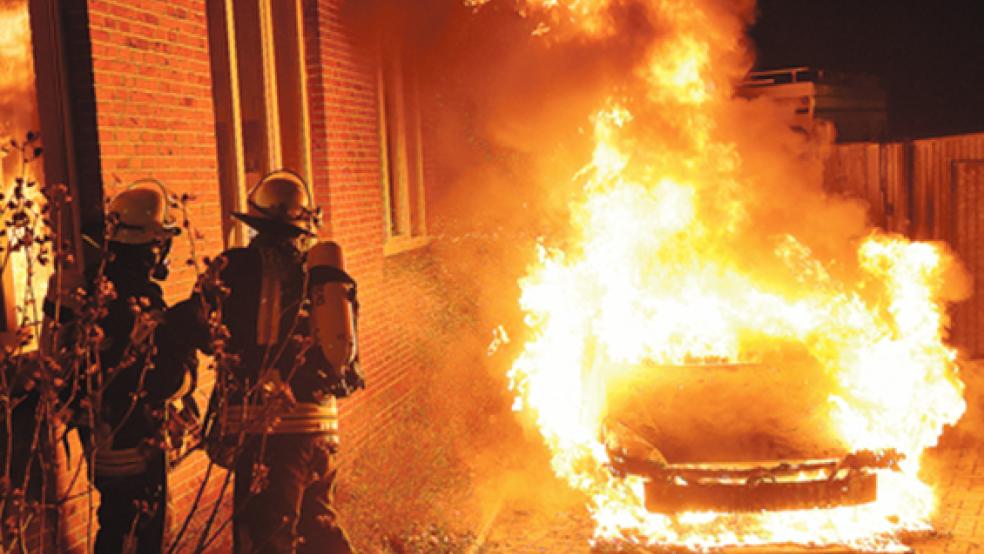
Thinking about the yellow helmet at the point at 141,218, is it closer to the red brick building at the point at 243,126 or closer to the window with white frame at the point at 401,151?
the red brick building at the point at 243,126

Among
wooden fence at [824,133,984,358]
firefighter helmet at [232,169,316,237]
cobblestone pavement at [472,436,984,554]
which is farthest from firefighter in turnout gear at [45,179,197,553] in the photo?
wooden fence at [824,133,984,358]

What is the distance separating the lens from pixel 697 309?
7.02m

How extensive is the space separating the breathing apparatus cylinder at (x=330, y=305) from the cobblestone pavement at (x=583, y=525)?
2.08 metres

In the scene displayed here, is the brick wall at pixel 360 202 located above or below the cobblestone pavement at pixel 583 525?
above

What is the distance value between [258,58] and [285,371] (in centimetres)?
367

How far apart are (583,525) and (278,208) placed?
3136 millimetres

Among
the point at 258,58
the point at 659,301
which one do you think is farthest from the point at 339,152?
the point at 659,301

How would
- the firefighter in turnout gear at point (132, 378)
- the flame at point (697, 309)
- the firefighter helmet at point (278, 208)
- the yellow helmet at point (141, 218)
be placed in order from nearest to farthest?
the firefighter in turnout gear at point (132, 378)
the yellow helmet at point (141, 218)
the firefighter helmet at point (278, 208)
the flame at point (697, 309)

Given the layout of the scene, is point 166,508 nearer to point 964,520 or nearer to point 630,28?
point 964,520

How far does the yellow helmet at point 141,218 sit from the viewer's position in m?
Result: 4.66

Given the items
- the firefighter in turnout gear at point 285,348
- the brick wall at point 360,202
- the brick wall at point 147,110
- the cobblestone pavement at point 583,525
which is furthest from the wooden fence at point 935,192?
the firefighter in turnout gear at point 285,348

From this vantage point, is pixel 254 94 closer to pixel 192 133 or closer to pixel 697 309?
pixel 192 133

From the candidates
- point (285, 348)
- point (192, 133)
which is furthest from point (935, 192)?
point (285, 348)

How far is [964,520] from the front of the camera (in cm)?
689
